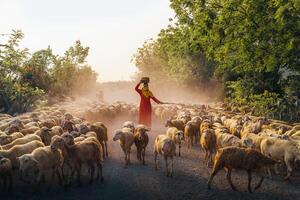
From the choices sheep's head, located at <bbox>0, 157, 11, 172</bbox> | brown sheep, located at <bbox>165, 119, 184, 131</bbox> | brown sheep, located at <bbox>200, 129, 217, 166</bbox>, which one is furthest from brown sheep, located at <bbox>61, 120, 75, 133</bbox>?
brown sheep, located at <bbox>200, 129, 217, 166</bbox>

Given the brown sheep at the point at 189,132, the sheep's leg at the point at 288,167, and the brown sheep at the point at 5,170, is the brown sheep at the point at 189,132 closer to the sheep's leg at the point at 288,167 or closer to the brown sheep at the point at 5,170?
the sheep's leg at the point at 288,167

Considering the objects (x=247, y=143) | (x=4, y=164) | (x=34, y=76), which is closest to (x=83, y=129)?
(x=4, y=164)

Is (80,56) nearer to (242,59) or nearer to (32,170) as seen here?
(242,59)

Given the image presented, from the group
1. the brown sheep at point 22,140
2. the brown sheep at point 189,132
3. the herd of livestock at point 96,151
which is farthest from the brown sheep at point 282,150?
the brown sheep at point 22,140

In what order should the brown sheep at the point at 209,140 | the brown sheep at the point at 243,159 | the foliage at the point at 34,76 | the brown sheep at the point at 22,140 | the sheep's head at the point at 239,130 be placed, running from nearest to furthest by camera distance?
the brown sheep at the point at 243,159 < the brown sheep at the point at 22,140 < the brown sheep at the point at 209,140 < the sheep's head at the point at 239,130 < the foliage at the point at 34,76

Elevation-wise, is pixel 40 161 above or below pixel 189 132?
below

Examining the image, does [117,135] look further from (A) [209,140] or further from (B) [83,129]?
(A) [209,140]

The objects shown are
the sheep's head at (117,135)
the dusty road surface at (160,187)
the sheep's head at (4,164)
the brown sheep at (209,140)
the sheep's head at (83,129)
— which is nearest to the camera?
the dusty road surface at (160,187)

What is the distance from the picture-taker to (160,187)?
516 inches

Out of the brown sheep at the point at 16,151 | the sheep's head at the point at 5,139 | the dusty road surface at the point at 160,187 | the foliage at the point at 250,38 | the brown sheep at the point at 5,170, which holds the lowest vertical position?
the dusty road surface at the point at 160,187

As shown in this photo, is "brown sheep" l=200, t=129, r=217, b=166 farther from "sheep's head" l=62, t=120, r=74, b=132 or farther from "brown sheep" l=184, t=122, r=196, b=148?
"sheep's head" l=62, t=120, r=74, b=132

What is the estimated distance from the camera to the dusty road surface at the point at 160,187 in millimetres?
12320

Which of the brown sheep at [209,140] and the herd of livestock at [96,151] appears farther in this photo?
the brown sheep at [209,140]

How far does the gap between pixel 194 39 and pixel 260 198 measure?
1544 centimetres
